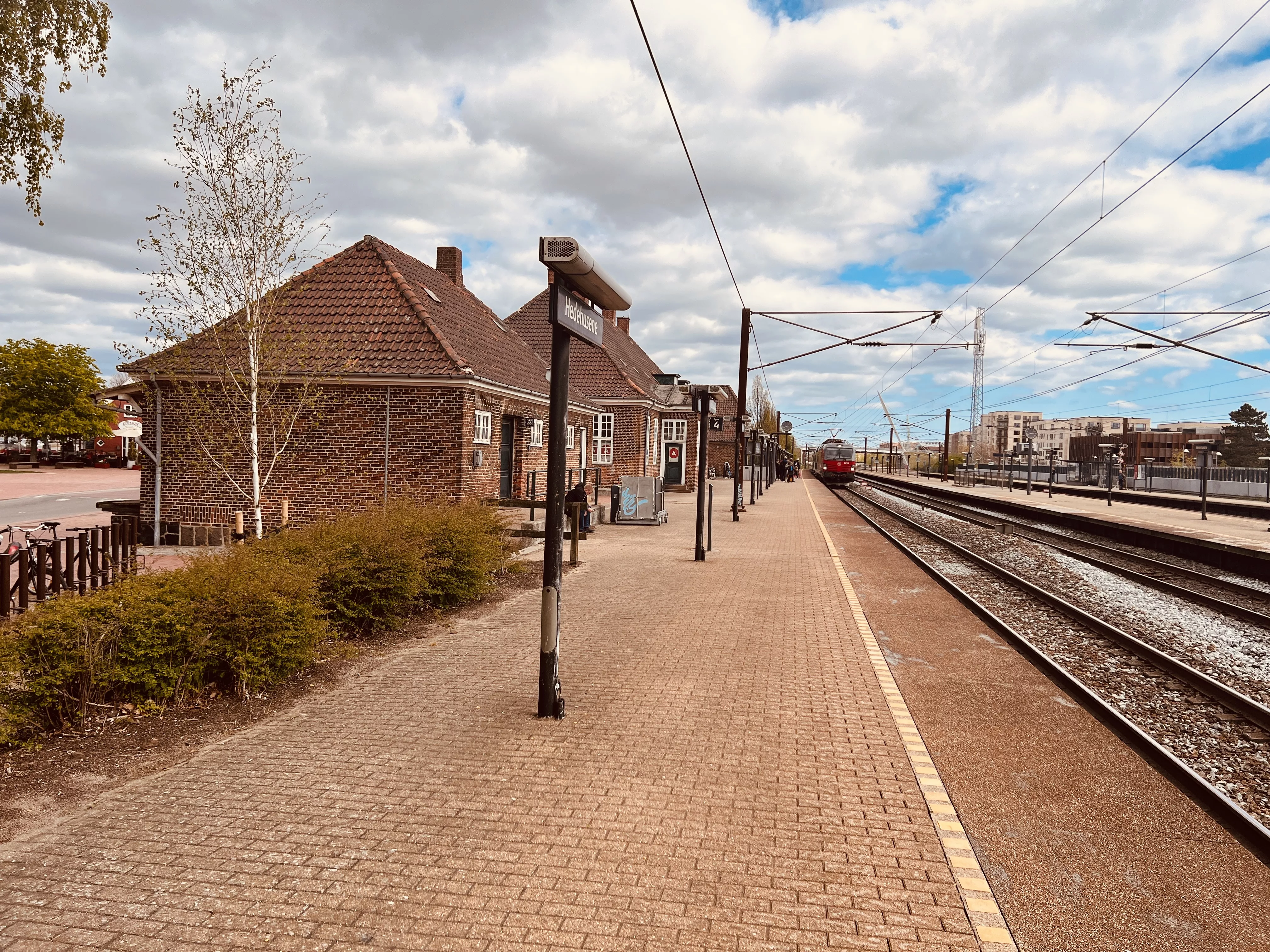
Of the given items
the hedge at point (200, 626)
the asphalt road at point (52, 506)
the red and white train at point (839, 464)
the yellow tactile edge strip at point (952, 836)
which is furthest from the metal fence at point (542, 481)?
the red and white train at point (839, 464)

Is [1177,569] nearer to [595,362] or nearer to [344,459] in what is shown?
[344,459]

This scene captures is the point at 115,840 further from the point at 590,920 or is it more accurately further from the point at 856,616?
the point at 856,616

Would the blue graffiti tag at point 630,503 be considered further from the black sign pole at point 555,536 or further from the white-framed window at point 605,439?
the black sign pole at point 555,536

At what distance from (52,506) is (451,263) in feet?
44.7

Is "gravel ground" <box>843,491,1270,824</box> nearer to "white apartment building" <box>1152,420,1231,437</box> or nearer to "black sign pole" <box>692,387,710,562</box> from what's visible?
"black sign pole" <box>692,387,710,562</box>

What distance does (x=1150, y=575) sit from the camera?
15.4 meters

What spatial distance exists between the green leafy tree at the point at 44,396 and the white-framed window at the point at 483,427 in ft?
162

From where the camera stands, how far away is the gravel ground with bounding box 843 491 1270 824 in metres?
5.51

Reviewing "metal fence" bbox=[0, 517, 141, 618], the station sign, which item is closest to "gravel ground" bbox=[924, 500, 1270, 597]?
the station sign

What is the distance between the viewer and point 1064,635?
31.5 ft

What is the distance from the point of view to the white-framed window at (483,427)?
16578mm

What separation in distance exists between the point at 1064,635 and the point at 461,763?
7.83m

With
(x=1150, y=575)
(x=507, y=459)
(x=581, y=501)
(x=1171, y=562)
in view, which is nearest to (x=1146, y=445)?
(x=1171, y=562)

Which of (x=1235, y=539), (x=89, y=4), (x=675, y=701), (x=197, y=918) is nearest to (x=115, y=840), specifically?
(x=197, y=918)
